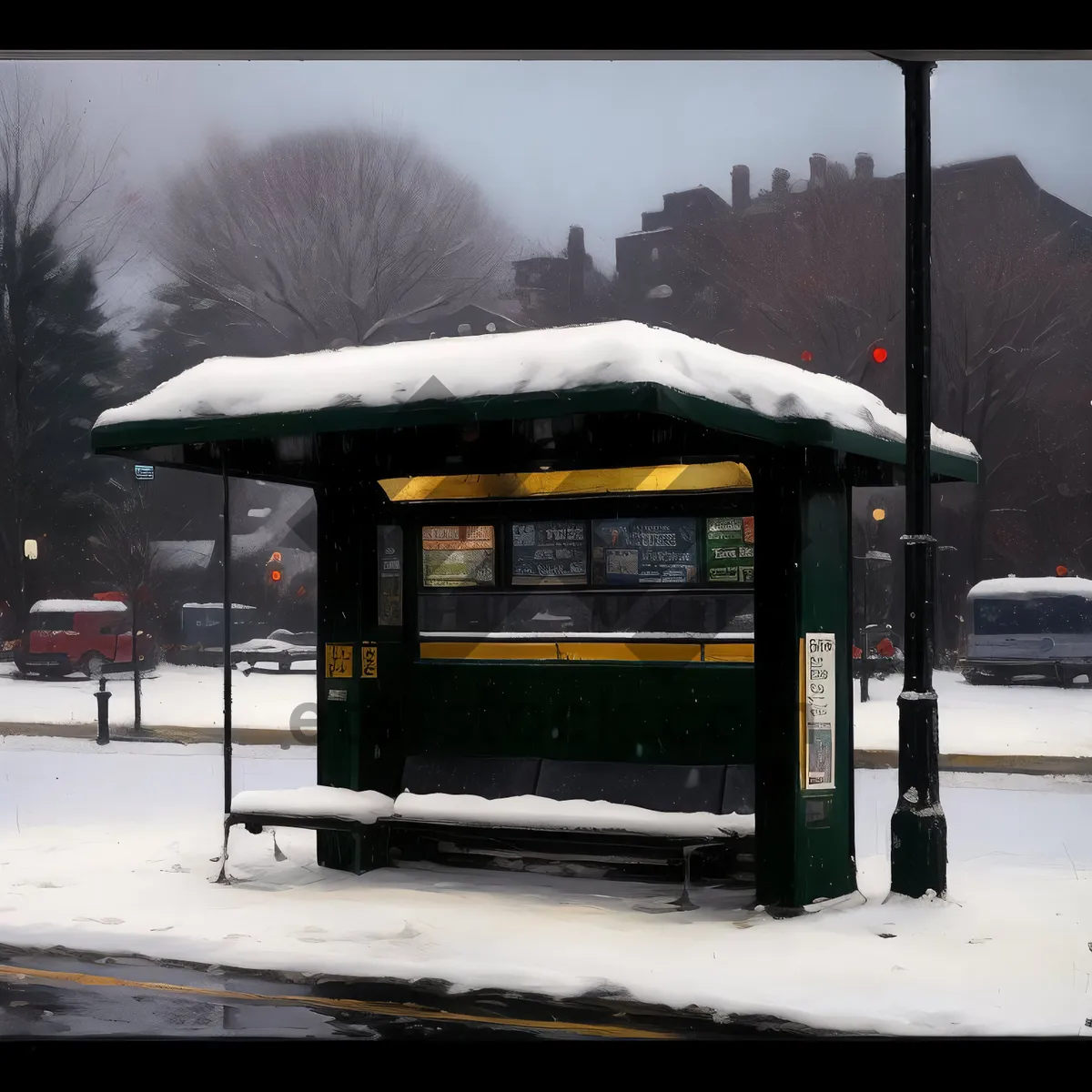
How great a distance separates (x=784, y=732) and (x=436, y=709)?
3.03 m

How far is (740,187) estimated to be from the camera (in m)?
48.3

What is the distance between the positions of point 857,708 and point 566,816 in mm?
16507

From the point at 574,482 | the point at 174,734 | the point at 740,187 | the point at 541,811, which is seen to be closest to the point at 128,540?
the point at 174,734

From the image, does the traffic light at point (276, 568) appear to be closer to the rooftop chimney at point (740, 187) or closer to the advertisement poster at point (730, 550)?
the rooftop chimney at point (740, 187)

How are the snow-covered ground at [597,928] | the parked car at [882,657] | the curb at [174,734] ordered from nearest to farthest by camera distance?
1. the snow-covered ground at [597,928]
2. the curb at [174,734]
3. the parked car at [882,657]

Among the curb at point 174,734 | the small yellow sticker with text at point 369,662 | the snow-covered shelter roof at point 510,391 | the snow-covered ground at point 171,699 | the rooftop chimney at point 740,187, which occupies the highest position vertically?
the rooftop chimney at point 740,187

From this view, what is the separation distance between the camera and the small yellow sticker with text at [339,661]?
1045cm

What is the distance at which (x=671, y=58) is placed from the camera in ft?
17.3

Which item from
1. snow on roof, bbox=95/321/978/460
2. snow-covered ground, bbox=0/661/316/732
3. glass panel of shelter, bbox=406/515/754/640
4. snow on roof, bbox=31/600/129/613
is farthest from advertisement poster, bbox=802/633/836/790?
snow on roof, bbox=31/600/129/613

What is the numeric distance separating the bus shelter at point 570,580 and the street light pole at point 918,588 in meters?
0.39

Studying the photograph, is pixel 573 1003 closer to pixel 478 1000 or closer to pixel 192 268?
pixel 478 1000

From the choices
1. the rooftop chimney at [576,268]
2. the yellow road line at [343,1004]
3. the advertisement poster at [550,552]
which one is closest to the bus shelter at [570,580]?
the advertisement poster at [550,552]

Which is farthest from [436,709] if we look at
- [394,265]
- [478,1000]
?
[394,265]

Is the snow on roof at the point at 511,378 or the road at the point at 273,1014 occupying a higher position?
the snow on roof at the point at 511,378
